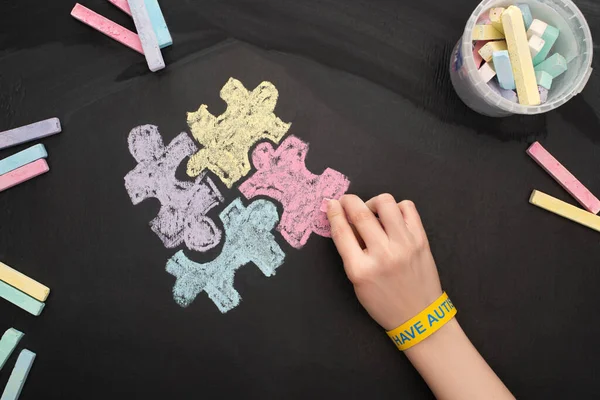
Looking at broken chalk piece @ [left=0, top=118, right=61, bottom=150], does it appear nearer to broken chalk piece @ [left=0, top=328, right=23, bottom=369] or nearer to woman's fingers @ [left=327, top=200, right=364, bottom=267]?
broken chalk piece @ [left=0, top=328, right=23, bottom=369]

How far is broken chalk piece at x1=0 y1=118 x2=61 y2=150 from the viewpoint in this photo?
0.73 meters

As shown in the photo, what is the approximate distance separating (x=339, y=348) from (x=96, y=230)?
45 centimetres

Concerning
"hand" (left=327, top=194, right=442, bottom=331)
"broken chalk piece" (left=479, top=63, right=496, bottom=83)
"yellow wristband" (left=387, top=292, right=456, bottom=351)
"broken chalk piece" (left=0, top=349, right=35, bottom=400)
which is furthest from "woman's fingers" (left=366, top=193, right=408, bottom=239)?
"broken chalk piece" (left=0, top=349, right=35, bottom=400)

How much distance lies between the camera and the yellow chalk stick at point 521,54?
670 mm

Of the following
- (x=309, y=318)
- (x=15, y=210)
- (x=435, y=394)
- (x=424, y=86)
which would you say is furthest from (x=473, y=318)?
(x=15, y=210)

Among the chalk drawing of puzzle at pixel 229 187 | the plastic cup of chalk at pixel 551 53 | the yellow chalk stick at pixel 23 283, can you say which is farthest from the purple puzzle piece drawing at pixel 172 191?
the plastic cup of chalk at pixel 551 53

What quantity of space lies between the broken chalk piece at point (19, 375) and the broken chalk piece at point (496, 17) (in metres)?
0.91

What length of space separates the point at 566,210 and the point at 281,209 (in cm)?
48

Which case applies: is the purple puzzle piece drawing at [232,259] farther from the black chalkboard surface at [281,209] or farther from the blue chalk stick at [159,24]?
the blue chalk stick at [159,24]

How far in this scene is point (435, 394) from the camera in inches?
26.1

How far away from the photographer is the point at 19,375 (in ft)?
2.35

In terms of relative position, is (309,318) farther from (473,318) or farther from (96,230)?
(96,230)

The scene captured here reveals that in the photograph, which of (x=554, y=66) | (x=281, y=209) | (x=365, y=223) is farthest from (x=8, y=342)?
(x=554, y=66)

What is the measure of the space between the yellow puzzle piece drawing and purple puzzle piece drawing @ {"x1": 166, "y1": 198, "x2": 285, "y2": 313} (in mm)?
61
